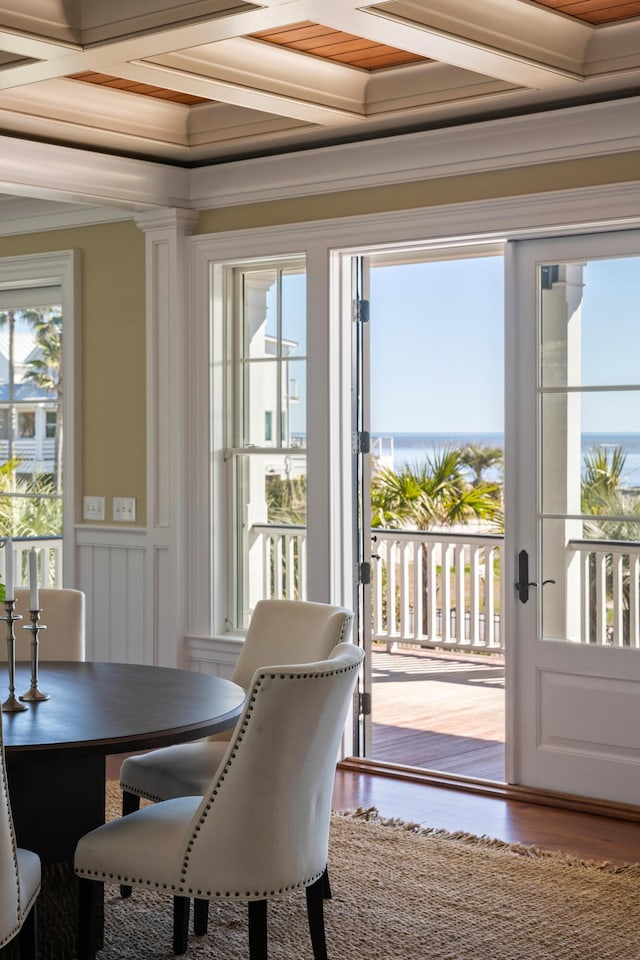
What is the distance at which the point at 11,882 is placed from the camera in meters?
2.64

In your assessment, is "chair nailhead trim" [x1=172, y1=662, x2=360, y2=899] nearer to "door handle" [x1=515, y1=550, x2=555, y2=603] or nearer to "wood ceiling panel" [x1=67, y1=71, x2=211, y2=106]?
"door handle" [x1=515, y1=550, x2=555, y2=603]

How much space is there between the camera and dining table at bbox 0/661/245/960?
3008mm

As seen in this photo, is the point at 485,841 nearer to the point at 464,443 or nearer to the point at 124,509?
the point at 124,509

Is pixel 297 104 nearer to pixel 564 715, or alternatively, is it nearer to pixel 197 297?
pixel 197 297

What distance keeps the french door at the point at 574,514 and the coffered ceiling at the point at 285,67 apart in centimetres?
71

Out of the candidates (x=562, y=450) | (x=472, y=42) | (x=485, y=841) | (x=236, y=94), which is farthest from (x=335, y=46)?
(x=485, y=841)

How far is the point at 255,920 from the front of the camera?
9.52 feet

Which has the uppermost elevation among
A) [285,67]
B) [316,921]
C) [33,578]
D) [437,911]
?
[285,67]

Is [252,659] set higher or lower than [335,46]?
lower

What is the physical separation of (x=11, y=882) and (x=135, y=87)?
10.9ft

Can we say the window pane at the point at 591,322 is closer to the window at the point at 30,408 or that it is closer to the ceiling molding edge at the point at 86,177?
the ceiling molding edge at the point at 86,177

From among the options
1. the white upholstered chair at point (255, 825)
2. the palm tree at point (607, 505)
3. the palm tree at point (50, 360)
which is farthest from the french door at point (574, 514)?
the palm tree at point (50, 360)

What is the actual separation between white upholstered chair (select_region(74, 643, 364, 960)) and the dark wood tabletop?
242mm

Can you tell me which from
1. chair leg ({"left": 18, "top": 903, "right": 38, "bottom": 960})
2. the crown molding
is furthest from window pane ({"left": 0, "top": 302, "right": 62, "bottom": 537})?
chair leg ({"left": 18, "top": 903, "right": 38, "bottom": 960})
